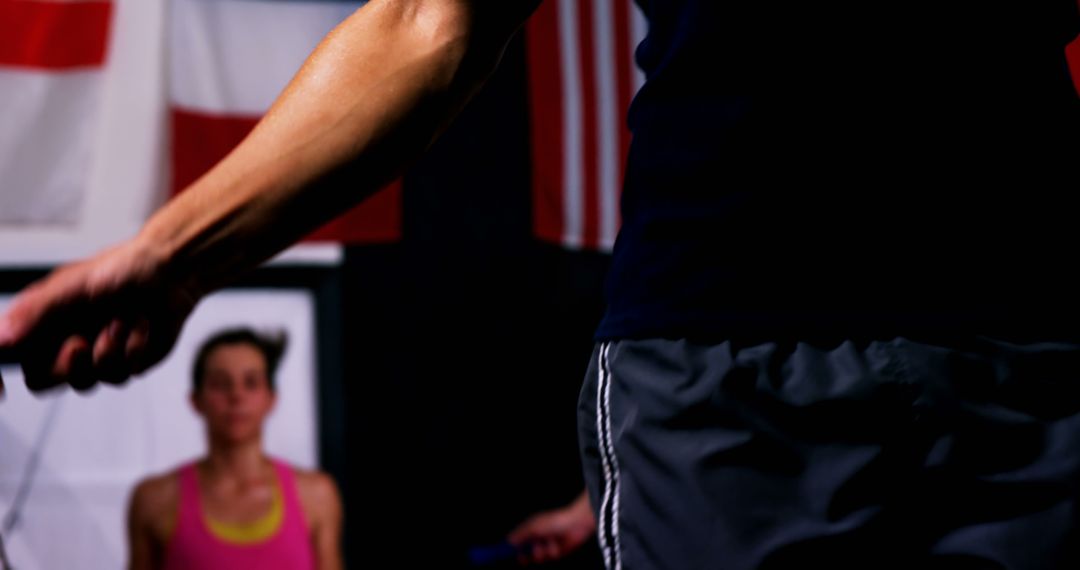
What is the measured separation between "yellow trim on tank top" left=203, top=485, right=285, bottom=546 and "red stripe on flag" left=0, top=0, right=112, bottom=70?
4.05 ft

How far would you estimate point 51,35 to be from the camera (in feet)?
9.07

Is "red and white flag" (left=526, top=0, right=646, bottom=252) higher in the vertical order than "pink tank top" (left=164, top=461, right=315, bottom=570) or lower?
higher

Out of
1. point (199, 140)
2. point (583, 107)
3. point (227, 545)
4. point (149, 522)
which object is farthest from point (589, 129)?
point (149, 522)

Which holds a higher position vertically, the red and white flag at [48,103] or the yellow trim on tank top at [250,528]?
the red and white flag at [48,103]

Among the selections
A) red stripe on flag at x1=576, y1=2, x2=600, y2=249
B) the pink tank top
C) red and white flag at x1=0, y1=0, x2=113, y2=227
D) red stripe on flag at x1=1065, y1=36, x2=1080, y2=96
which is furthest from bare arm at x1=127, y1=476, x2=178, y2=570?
red stripe on flag at x1=1065, y1=36, x2=1080, y2=96

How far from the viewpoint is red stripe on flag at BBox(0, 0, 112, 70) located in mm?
2754

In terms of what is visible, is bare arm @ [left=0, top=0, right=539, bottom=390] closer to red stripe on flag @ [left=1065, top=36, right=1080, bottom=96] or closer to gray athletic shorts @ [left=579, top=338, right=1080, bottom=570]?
gray athletic shorts @ [left=579, top=338, right=1080, bottom=570]

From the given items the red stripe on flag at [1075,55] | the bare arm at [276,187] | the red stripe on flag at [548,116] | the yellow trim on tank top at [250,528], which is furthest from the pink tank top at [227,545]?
the bare arm at [276,187]

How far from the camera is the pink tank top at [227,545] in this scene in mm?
3008

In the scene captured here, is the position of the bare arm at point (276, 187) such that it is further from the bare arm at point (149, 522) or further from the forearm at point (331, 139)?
the bare arm at point (149, 522)

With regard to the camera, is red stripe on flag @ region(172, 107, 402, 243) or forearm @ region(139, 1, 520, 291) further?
red stripe on flag @ region(172, 107, 402, 243)

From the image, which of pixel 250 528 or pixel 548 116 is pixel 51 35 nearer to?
pixel 548 116

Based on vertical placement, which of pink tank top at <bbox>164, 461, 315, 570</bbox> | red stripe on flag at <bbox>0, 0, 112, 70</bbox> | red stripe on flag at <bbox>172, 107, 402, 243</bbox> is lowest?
pink tank top at <bbox>164, 461, 315, 570</bbox>

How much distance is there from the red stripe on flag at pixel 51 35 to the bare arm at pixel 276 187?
91.7 inches
